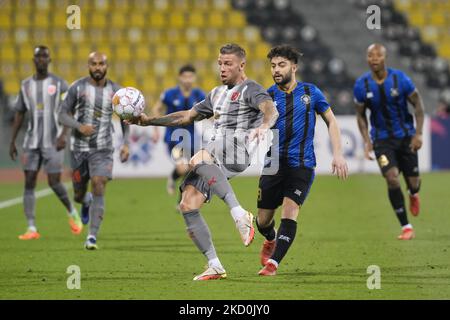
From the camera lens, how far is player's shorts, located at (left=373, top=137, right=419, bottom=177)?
1123 cm

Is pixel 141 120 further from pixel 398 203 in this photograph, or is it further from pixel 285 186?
pixel 398 203

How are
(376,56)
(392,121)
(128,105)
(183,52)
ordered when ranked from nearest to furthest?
(128,105) → (376,56) → (392,121) → (183,52)

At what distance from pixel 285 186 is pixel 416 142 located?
3202 millimetres

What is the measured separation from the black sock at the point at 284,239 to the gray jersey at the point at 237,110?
872mm

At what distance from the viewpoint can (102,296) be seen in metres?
7.12

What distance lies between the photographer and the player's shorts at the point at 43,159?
12.0 metres

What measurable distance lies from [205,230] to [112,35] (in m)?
20.0

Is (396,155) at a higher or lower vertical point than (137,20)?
lower

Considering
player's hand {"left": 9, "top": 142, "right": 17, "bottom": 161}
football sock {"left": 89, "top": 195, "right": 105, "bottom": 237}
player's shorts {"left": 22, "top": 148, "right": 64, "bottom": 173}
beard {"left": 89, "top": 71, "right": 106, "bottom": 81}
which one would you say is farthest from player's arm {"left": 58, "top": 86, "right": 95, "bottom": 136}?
player's hand {"left": 9, "top": 142, "right": 17, "bottom": 161}

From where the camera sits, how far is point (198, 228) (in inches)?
313

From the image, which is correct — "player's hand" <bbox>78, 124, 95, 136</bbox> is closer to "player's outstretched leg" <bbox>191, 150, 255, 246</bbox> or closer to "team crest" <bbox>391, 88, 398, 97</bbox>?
"player's outstretched leg" <bbox>191, 150, 255, 246</bbox>

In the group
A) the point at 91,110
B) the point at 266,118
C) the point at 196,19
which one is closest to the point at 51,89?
the point at 91,110

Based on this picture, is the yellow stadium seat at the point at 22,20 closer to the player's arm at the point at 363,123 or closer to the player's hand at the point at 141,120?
the player's arm at the point at 363,123

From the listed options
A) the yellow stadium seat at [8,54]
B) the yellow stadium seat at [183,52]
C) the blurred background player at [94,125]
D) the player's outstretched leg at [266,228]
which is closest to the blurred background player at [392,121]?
the player's outstretched leg at [266,228]
